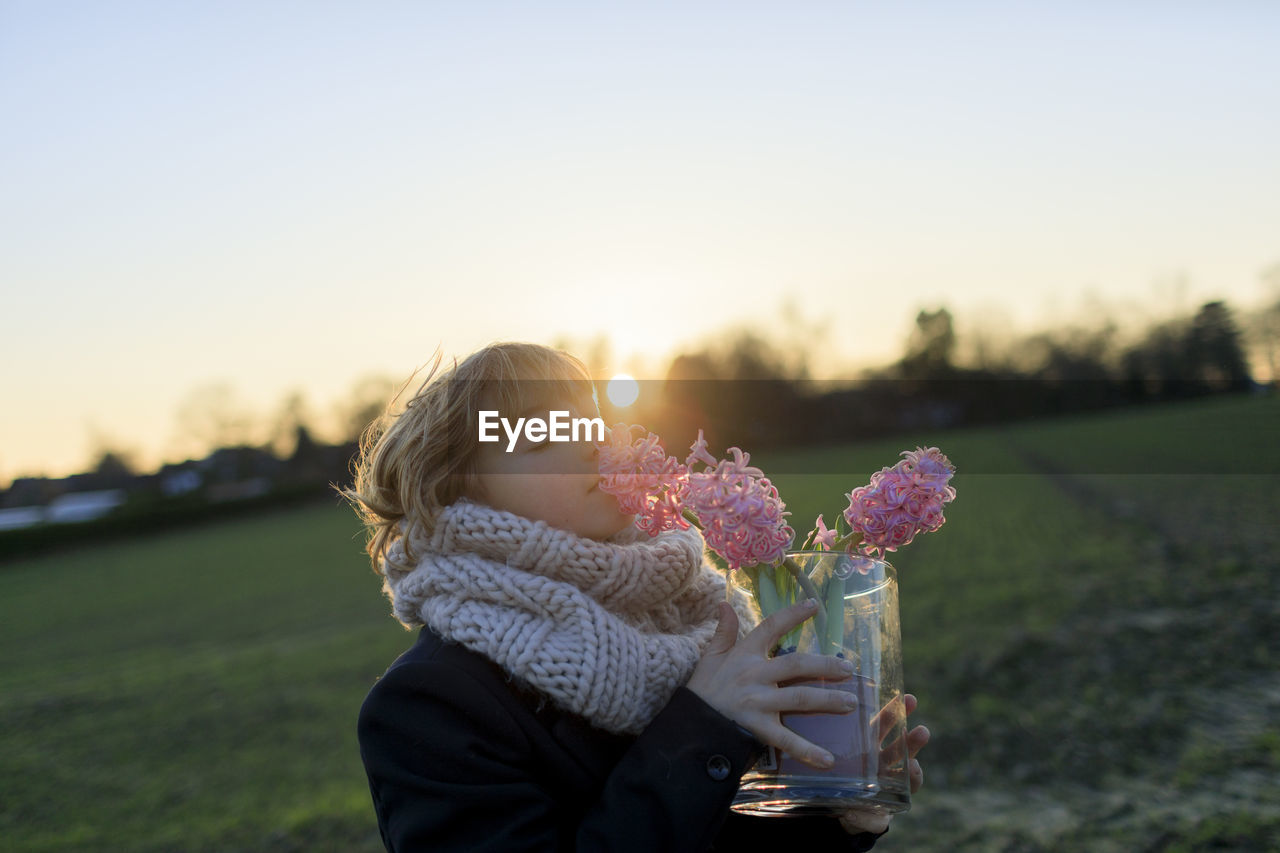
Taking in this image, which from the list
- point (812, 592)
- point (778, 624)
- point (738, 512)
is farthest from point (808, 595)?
point (738, 512)

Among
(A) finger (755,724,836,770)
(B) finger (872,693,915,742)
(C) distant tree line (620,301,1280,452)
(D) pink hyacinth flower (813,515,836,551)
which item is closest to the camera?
(A) finger (755,724,836,770)

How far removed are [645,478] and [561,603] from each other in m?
0.29

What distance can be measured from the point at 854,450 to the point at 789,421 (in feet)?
12.6

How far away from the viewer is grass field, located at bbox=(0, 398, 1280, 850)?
6.95 m

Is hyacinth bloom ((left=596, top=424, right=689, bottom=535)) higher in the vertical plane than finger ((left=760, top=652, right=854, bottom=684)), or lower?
higher

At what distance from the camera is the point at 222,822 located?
8703mm

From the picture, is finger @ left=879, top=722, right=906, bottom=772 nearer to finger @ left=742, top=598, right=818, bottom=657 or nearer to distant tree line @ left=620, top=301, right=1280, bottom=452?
finger @ left=742, top=598, right=818, bottom=657

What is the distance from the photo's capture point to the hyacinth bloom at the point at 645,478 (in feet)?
6.28

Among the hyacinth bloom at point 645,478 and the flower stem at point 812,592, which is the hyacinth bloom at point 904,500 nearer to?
the flower stem at point 812,592

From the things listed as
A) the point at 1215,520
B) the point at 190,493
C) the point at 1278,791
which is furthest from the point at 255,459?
the point at 1278,791

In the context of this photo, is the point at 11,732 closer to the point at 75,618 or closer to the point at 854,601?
the point at 75,618

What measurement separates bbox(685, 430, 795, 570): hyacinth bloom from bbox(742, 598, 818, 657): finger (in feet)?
0.34

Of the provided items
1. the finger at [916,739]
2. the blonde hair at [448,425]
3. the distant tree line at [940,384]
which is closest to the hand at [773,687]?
the finger at [916,739]

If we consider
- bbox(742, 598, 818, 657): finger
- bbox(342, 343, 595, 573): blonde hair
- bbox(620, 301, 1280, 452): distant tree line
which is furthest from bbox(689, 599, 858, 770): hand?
bbox(620, 301, 1280, 452): distant tree line
